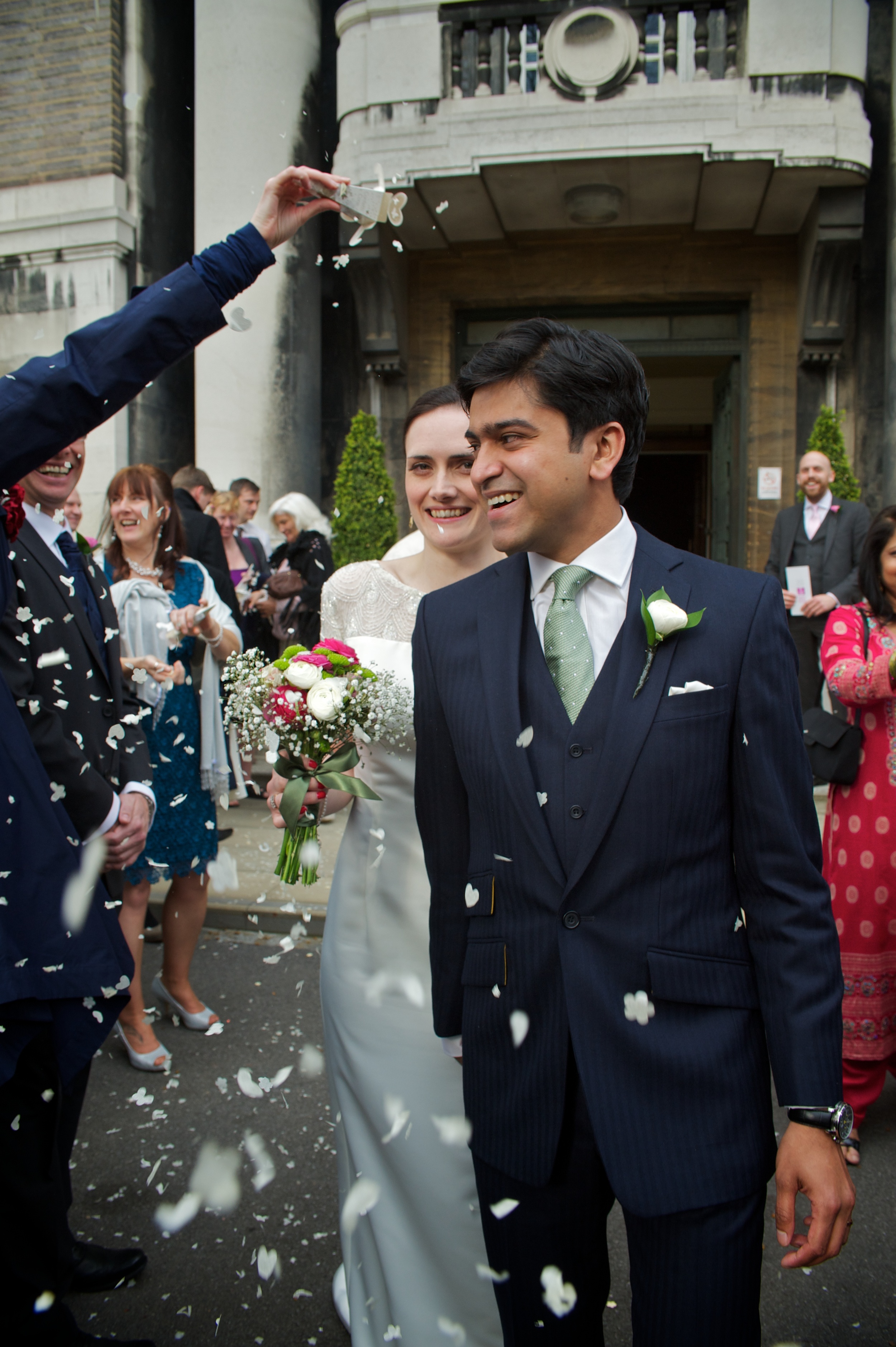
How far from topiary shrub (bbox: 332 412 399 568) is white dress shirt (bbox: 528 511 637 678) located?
27.5 ft

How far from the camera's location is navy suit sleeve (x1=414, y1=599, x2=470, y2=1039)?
2002 mm

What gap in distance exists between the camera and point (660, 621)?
167 centimetres

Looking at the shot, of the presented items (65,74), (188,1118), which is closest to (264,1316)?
(188,1118)

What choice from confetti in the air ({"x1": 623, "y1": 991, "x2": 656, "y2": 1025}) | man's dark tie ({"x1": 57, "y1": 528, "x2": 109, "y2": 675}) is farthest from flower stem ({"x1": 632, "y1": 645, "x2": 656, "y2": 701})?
man's dark tie ({"x1": 57, "y1": 528, "x2": 109, "y2": 675})

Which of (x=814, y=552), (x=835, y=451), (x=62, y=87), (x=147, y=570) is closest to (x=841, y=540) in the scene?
(x=814, y=552)

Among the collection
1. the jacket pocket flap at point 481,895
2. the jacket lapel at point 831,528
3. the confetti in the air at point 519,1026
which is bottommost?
the confetti in the air at point 519,1026

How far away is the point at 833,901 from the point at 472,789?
7.75 ft

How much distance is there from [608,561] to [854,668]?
2105mm

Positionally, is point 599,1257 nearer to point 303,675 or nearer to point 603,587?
point 603,587

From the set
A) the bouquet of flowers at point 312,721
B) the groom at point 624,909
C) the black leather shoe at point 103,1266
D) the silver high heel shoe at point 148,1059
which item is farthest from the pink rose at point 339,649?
the silver high heel shoe at point 148,1059

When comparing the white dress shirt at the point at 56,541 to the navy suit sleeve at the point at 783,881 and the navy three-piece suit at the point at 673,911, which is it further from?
the navy suit sleeve at the point at 783,881

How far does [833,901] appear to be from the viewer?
3.69m

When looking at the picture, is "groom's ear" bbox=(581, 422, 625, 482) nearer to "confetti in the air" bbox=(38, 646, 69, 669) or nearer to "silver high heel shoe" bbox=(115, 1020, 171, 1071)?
"confetti in the air" bbox=(38, 646, 69, 669)

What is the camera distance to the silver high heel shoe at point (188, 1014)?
14.7 ft
